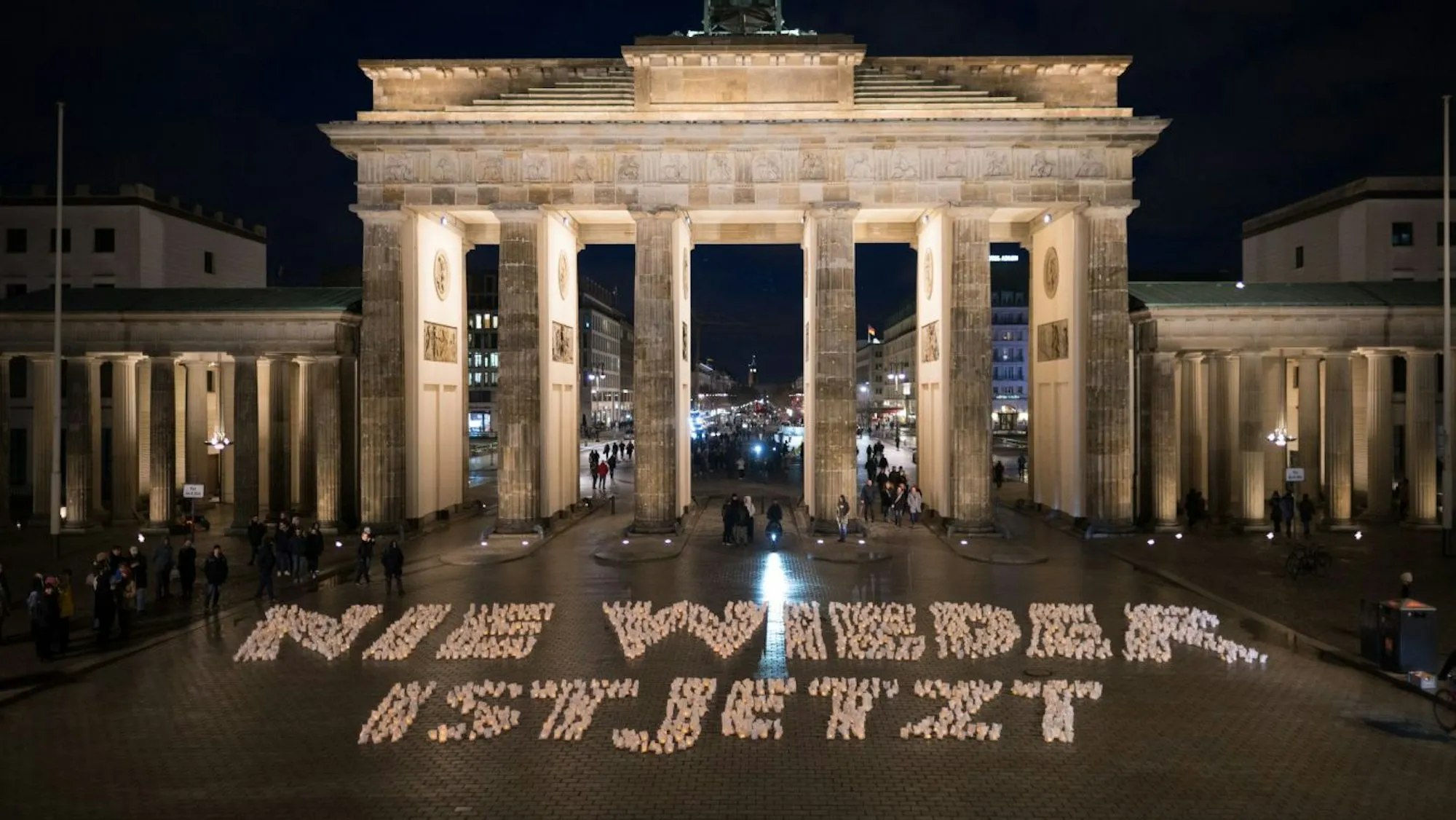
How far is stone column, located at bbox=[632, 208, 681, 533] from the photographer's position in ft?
101

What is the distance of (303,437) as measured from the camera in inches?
1378

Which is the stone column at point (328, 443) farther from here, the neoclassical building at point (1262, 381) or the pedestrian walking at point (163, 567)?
the neoclassical building at point (1262, 381)

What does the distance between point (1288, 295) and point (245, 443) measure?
121 ft

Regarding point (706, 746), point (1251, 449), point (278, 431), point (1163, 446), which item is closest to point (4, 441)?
point (278, 431)

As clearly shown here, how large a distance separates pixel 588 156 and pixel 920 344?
1415 centimetres

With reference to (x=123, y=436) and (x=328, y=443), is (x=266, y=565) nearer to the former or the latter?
(x=328, y=443)

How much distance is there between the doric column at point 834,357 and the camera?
30609mm

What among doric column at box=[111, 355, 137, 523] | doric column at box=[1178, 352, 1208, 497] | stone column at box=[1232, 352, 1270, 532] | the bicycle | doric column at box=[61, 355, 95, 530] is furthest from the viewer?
doric column at box=[111, 355, 137, 523]

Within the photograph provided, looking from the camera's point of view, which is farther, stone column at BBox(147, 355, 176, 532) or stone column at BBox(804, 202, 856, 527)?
stone column at BBox(147, 355, 176, 532)

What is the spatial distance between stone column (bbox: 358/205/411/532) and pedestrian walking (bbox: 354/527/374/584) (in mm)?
8065

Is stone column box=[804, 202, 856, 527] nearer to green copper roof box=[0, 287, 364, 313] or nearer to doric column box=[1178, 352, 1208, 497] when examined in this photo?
doric column box=[1178, 352, 1208, 497]

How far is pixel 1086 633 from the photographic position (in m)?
17.7

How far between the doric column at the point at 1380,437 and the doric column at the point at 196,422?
44.8 metres

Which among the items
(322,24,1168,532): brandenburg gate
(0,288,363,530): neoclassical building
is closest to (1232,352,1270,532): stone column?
(322,24,1168,532): brandenburg gate
